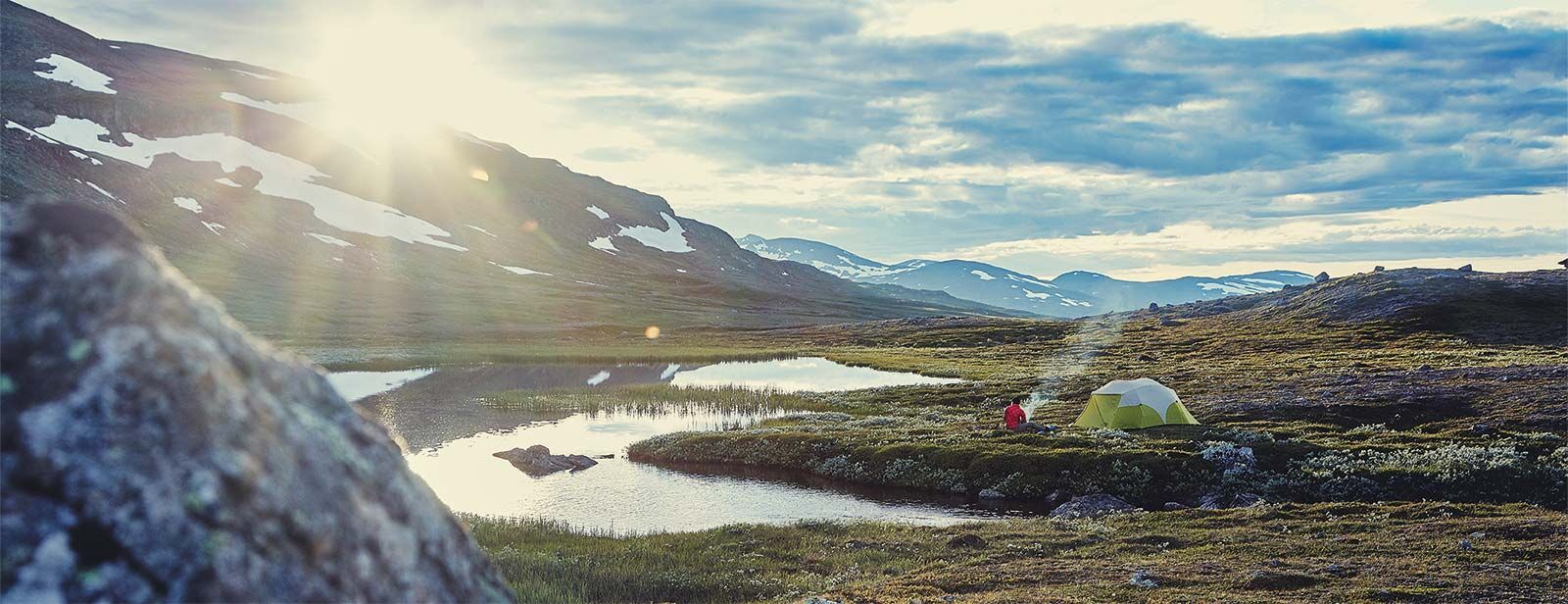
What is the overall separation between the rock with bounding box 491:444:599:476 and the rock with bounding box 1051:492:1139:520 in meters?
22.9

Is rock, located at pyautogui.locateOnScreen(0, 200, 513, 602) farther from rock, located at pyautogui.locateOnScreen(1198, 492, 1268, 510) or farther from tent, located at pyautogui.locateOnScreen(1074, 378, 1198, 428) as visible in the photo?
tent, located at pyautogui.locateOnScreen(1074, 378, 1198, 428)

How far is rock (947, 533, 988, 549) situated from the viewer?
2608 cm

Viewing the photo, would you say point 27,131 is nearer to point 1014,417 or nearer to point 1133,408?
point 1014,417

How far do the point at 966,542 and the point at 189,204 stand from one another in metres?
219

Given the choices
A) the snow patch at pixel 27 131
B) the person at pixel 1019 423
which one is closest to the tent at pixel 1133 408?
the person at pixel 1019 423

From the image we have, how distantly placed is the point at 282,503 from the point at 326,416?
0.77m

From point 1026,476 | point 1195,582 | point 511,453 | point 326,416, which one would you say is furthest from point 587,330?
point 326,416

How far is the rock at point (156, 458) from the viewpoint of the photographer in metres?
3.24

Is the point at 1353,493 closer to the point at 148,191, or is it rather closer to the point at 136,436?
the point at 136,436

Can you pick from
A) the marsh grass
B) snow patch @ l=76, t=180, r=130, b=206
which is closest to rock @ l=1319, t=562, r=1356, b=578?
the marsh grass

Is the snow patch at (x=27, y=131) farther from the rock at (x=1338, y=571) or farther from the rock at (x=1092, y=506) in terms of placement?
the rock at (x=1338, y=571)

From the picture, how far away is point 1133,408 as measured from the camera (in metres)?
47.1

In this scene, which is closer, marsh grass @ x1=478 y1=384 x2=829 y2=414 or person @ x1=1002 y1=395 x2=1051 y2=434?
person @ x1=1002 y1=395 x2=1051 y2=434

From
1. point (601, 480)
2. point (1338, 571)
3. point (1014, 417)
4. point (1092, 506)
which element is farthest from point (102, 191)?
point (1338, 571)
